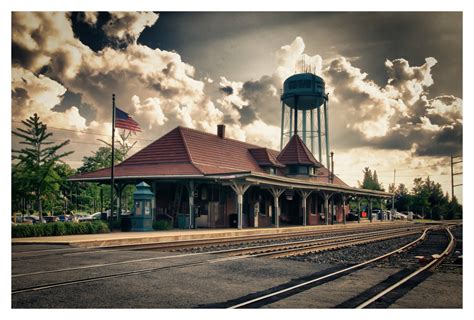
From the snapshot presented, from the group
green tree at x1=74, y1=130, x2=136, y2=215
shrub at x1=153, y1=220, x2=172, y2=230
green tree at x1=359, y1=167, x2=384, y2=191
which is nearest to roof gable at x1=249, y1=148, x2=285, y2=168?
shrub at x1=153, y1=220, x2=172, y2=230

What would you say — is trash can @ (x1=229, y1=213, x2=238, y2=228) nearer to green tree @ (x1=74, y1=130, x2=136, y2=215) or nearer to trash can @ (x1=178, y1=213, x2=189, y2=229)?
trash can @ (x1=178, y1=213, x2=189, y2=229)

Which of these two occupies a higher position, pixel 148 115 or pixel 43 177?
pixel 148 115

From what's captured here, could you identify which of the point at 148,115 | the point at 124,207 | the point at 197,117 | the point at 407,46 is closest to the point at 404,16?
the point at 407,46

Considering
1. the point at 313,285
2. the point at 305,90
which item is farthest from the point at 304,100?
the point at 313,285

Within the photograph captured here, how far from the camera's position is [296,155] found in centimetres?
4559

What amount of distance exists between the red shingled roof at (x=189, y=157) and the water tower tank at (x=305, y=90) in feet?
52.3

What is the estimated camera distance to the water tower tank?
2192 inches

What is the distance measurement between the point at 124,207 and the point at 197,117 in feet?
135

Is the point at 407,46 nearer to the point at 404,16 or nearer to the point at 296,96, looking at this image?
the point at 404,16

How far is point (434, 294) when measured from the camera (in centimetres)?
946

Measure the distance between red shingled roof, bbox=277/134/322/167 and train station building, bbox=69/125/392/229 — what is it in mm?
4027

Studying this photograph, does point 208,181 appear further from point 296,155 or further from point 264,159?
point 296,155

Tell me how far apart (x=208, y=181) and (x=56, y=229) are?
10932 millimetres

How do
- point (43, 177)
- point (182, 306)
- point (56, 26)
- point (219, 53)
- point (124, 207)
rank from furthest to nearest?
1. point (124, 207)
2. point (43, 177)
3. point (219, 53)
4. point (56, 26)
5. point (182, 306)
